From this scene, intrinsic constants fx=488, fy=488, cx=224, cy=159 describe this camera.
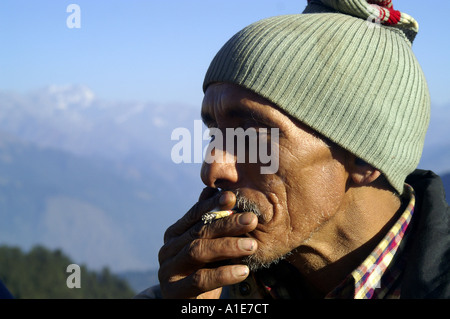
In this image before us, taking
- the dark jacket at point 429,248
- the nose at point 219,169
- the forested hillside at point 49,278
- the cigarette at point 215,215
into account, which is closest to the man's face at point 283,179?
the nose at point 219,169

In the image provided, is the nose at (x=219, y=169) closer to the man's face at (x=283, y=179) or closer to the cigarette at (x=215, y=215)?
the man's face at (x=283, y=179)

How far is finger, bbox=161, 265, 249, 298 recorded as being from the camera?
300 centimetres

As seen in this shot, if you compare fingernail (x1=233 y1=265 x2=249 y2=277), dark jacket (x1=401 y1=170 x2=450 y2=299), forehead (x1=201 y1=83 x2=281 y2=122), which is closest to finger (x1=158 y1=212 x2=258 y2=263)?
fingernail (x1=233 y1=265 x2=249 y2=277)

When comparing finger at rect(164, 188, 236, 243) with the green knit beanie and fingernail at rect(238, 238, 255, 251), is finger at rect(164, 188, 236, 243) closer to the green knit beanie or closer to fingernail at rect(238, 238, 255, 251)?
fingernail at rect(238, 238, 255, 251)

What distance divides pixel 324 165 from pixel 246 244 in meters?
0.71

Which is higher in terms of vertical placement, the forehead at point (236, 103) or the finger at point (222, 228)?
the forehead at point (236, 103)

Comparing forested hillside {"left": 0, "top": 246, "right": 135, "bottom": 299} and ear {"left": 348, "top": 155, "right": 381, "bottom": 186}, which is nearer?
ear {"left": 348, "top": 155, "right": 381, "bottom": 186}

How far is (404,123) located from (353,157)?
0.38 meters

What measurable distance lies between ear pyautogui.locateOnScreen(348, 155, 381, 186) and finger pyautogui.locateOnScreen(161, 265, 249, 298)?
3.08ft

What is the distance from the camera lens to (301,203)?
3094 mm

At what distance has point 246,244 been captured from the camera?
2.98 m

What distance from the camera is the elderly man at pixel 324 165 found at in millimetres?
3016
